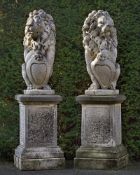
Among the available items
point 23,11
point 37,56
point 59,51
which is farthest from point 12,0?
point 37,56

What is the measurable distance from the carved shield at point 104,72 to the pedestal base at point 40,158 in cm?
132

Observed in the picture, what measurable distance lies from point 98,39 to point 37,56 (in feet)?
3.37

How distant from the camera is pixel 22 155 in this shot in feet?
27.3

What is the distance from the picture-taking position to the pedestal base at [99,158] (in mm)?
8320

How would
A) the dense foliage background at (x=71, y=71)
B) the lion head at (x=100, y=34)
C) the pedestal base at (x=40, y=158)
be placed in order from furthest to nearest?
the dense foliage background at (x=71, y=71) → the lion head at (x=100, y=34) → the pedestal base at (x=40, y=158)

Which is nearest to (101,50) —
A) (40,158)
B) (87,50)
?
(87,50)

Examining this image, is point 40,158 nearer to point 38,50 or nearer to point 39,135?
point 39,135

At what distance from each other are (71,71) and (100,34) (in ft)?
5.10

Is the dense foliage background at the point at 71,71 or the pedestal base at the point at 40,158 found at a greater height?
the dense foliage background at the point at 71,71

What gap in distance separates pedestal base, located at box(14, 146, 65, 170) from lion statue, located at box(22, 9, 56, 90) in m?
1.01

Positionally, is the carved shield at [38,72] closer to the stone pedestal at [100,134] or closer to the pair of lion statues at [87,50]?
the pair of lion statues at [87,50]

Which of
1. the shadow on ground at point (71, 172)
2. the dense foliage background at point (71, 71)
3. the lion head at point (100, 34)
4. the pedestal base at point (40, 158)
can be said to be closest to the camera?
the shadow on ground at point (71, 172)

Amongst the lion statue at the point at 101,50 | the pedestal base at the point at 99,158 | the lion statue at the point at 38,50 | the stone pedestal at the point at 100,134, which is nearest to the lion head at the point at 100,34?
the lion statue at the point at 101,50

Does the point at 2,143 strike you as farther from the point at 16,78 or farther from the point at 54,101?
the point at 54,101
